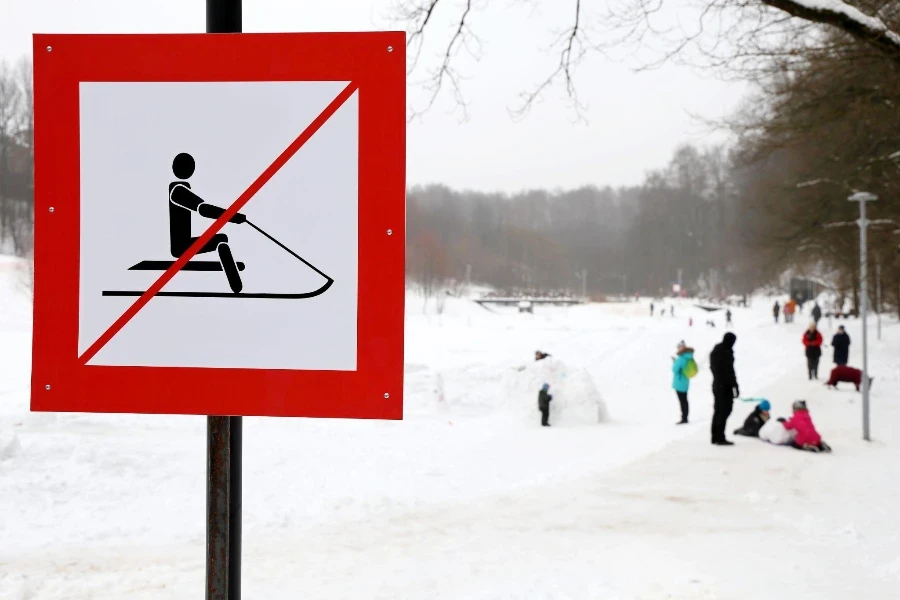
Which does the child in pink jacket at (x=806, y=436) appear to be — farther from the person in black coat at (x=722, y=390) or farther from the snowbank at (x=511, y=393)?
the snowbank at (x=511, y=393)

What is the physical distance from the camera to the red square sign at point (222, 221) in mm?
2062

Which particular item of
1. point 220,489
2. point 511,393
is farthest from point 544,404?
point 220,489

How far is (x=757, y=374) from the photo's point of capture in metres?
26.3

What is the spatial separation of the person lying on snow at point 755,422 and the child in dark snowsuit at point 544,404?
3402mm

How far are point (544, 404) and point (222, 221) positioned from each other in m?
12.7

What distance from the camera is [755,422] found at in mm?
12281

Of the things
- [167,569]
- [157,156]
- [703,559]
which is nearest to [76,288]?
[157,156]

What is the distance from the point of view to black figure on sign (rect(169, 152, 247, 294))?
81.4 inches

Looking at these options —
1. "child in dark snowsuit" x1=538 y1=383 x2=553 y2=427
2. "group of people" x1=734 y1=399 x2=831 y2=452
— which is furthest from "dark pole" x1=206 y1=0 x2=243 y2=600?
"child in dark snowsuit" x1=538 y1=383 x2=553 y2=427

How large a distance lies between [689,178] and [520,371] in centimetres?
9490

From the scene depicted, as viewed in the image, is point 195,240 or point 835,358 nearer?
point 195,240

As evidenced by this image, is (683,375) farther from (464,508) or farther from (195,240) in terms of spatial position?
(195,240)

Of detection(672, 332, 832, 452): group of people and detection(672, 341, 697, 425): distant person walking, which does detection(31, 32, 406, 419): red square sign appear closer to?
detection(672, 332, 832, 452): group of people

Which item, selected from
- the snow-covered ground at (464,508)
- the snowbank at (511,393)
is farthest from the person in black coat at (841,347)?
the snowbank at (511,393)
